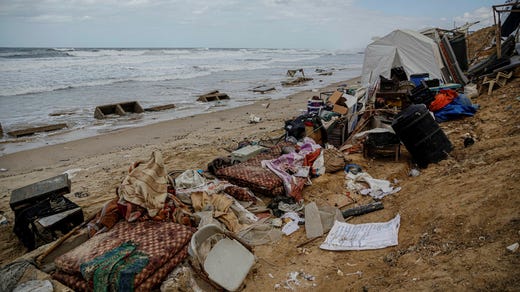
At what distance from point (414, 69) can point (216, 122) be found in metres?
7.23

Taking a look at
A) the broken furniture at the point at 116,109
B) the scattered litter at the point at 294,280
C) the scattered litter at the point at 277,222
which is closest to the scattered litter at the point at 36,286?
the scattered litter at the point at 294,280

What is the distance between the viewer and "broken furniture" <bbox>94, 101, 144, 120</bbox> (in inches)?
Answer: 481

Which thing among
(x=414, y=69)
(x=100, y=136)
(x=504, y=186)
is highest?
(x=414, y=69)

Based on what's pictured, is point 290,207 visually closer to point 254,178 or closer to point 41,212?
point 254,178

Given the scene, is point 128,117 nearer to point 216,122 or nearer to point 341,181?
point 216,122

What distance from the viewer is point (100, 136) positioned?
984 cm

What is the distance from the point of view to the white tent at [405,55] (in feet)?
35.9

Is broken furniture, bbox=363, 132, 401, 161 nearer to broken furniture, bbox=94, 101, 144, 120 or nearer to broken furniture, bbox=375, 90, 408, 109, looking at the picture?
broken furniture, bbox=375, 90, 408, 109

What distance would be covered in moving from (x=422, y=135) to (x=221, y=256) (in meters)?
3.70

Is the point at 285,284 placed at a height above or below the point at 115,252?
below

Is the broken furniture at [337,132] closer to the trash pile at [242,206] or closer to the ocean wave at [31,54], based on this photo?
the trash pile at [242,206]

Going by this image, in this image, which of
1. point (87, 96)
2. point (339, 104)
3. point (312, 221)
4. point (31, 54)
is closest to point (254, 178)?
point (312, 221)

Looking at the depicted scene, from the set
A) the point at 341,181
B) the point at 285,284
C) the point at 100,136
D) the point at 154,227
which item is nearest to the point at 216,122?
the point at 100,136

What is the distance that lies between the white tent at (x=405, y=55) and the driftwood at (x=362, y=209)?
24.1ft
